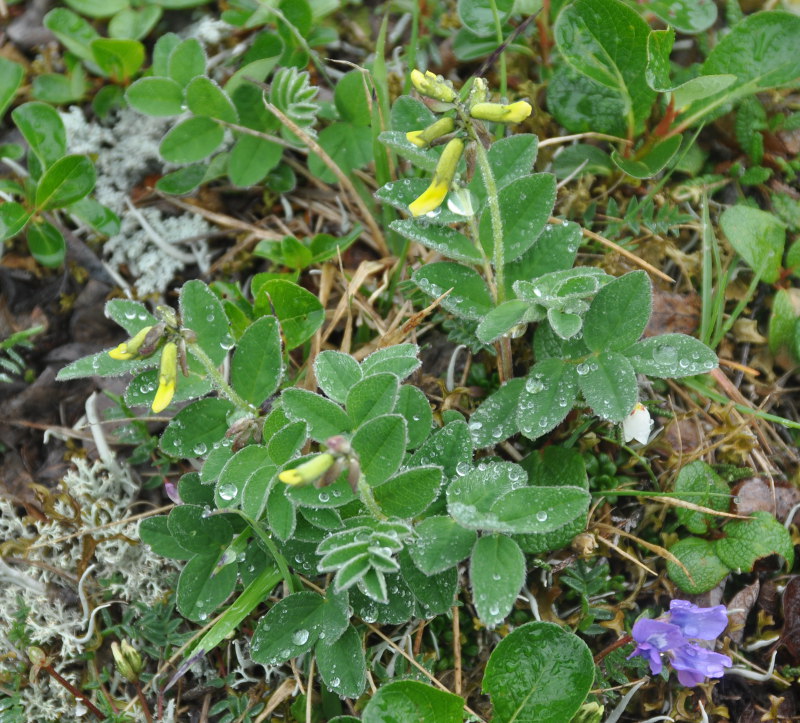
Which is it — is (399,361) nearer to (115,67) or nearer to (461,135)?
(461,135)

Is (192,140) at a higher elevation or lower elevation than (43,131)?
lower

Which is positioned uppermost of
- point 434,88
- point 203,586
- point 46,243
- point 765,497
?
point 434,88

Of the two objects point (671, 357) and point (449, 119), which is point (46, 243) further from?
point (671, 357)

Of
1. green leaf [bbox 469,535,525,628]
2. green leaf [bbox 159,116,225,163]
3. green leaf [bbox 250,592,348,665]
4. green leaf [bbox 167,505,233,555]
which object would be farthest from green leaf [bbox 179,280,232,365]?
green leaf [bbox 469,535,525,628]

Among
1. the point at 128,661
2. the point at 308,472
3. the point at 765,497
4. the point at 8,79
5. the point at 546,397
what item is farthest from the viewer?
the point at 8,79

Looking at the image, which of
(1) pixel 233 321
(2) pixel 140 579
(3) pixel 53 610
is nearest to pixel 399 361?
(1) pixel 233 321

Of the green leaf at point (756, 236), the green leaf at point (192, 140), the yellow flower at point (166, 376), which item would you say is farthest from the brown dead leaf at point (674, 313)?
the green leaf at point (192, 140)

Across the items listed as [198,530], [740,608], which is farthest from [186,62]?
[740,608]
